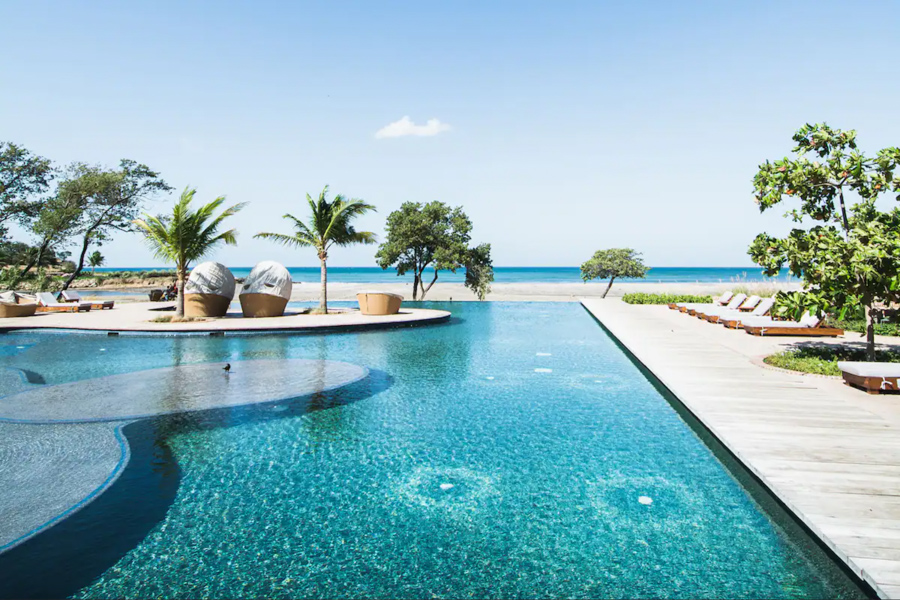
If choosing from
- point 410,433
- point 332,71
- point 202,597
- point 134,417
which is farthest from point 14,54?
point 202,597

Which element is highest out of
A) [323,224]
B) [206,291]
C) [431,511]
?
→ [323,224]

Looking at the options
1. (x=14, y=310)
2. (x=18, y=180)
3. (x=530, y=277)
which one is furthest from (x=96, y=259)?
(x=530, y=277)

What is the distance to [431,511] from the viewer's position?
4383 mm

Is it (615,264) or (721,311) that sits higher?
(615,264)

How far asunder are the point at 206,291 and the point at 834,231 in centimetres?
1962

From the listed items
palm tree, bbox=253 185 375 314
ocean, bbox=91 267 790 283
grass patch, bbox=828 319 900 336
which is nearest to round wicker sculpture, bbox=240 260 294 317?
palm tree, bbox=253 185 375 314

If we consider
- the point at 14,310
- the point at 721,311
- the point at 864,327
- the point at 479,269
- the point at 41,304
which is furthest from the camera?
the point at 479,269

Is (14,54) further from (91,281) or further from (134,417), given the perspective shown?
(91,281)

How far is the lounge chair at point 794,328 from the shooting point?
13938 millimetres

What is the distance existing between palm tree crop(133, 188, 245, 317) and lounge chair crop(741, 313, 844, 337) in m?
18.3

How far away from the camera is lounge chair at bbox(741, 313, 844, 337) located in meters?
13.9

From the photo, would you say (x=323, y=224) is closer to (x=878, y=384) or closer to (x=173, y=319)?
(x=173, y=319)

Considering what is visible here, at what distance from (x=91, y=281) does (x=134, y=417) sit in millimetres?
56422

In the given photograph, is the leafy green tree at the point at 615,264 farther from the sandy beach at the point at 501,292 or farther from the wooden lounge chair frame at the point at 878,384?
the wooden lounge chair frame at the point at 878,384
